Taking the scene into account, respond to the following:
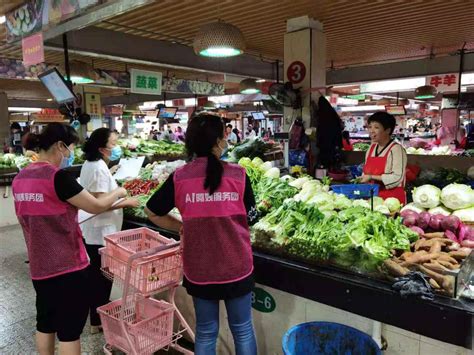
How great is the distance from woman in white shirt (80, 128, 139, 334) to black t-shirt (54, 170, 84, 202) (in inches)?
36.7

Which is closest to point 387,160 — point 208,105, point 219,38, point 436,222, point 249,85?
point 436,222

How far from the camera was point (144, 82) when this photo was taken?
9.01 metres

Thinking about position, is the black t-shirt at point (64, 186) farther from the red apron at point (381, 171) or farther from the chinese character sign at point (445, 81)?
the chinese character sign at point (445, 81)

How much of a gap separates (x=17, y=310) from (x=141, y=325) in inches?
82.2

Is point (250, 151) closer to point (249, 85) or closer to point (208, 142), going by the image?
point (249, 85)

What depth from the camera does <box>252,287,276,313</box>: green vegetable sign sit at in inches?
104

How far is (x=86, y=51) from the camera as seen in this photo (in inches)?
236

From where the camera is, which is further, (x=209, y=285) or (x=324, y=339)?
(x=324, y=339)

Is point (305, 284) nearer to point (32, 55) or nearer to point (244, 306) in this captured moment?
point (244, 306)

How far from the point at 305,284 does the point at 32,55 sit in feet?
15.2

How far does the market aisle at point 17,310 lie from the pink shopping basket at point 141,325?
22.1 inches

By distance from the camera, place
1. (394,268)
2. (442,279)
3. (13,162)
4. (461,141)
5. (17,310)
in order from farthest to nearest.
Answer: (461,141) → (13,162) → (17,310) → (394,268) → (442,279)

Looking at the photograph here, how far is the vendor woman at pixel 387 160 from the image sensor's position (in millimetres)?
3712

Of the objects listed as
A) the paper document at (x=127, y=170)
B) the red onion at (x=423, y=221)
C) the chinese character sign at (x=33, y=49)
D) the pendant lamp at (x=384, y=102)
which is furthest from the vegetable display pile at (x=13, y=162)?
the pendant lamp at (x=384, y=102)
